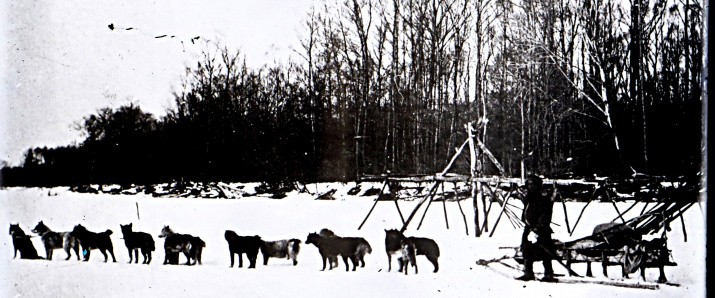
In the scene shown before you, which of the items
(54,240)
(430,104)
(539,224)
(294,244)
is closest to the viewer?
(539,224)

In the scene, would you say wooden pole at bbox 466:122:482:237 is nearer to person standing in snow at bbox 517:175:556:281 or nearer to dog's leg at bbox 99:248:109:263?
person standing in snow at bbox 517:175:556:281

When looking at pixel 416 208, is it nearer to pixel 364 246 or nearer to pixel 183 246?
pixel 364 246

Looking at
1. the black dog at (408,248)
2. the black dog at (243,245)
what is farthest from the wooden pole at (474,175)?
the black dog at (243,245)

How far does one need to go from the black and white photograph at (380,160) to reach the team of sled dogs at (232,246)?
2 centimetres

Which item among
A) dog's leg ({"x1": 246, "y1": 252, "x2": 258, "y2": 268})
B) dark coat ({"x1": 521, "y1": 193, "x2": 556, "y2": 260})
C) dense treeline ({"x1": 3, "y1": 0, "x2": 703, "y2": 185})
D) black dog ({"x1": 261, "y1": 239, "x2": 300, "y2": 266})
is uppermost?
dense treeline ({"x1": 3, "y1": 0, "x2": 703, "y2": 185})

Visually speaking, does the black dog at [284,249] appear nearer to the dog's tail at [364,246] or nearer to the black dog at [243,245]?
the black dog at [243,245]

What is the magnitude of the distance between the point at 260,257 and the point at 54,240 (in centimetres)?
192

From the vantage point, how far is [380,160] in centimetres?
468

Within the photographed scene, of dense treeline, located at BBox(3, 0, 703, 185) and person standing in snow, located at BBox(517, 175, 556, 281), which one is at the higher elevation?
dense treeline, located at BBox(3, 0, 703, 185)

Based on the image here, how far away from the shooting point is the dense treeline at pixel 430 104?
4.37m

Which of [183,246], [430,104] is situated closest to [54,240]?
[183,246]

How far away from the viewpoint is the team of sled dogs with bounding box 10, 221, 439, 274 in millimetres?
4578

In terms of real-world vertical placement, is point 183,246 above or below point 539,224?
below

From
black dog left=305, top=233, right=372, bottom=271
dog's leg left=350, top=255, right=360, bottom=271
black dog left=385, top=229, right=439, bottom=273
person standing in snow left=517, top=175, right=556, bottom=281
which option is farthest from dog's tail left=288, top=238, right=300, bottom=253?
person standing in snow left=517, top=175, right=556, bottom=281
